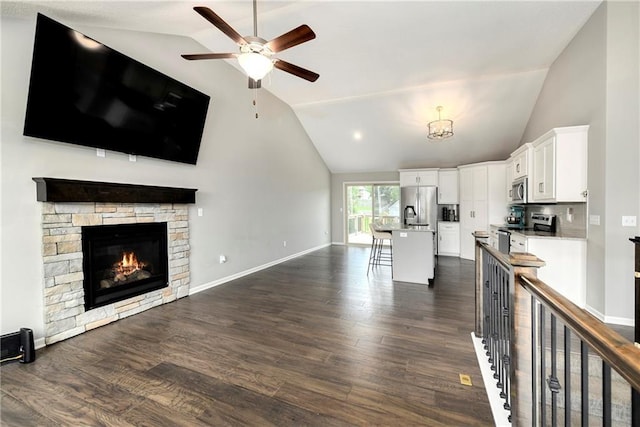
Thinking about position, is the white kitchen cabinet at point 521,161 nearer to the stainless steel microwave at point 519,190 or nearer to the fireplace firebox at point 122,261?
the stainless steel microwave at point 519,190

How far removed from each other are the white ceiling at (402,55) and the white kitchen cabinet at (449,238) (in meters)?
1.77

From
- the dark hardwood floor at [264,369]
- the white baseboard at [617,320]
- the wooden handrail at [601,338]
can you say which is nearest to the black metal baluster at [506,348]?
the dark hardwood floor at [264,369]

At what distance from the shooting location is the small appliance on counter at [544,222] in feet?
13.9

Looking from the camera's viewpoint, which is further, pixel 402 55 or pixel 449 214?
pixel 449 214

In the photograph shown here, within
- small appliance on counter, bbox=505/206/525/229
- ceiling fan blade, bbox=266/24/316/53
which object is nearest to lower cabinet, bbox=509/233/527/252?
small appliance on counter, bbox=505/206/525/229

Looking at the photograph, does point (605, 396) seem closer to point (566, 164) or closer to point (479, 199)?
point (566, 164)

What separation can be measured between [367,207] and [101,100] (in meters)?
7.25

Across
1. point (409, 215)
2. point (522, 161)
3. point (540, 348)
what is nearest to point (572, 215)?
point (522, 161)

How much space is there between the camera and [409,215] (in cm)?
741

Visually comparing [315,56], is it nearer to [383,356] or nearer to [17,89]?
[17,89]

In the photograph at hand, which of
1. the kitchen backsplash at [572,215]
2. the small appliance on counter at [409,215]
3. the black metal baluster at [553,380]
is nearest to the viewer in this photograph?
the black metal baluster at [553,380]

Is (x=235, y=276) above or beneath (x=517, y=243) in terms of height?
beneath

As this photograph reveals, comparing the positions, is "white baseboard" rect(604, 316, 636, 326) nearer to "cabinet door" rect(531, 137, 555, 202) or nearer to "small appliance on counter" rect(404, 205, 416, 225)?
"cabinet door" rect(531, 137, 555, 202)

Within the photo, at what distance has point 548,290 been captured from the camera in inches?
45.7
